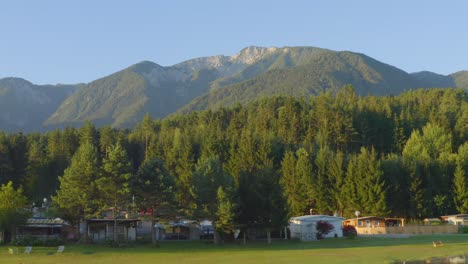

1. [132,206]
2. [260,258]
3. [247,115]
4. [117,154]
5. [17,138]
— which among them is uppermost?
[247,115]

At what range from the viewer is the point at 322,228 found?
79188 millimetres

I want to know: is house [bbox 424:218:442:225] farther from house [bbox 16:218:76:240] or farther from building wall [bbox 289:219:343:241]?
house [bbox 16:218:76:240]

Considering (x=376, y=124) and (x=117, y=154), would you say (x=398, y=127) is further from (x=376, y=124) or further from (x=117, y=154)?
(x=117, y=154)

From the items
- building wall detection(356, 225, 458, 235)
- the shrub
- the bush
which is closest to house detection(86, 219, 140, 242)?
the shrub

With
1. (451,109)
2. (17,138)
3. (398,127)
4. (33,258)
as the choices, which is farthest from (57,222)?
(451,109)

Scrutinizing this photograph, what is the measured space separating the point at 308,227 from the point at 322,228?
80.0 inches

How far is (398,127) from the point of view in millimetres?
133500

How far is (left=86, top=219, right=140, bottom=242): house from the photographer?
249 ft

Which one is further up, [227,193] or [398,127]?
[398,127]

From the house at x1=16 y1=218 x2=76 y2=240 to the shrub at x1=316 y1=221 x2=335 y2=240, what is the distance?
34924 millimetres

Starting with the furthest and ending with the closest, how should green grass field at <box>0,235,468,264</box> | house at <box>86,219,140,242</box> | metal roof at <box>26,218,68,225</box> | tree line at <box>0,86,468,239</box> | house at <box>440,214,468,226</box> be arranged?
1. house at <box>440,214,468,226</box>
2. house at <box>86,219,140,242</box>
3. metal roof at <box>26,218,68,225</box>
4. tree line at <box>0,86,468,239</box>
5. green grass field at <box>0,235,468,264</box>

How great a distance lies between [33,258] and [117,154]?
18.4 m

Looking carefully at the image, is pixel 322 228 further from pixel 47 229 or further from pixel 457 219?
pixel 47 229

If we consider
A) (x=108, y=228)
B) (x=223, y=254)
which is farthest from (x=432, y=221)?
(x=108, y=228)
